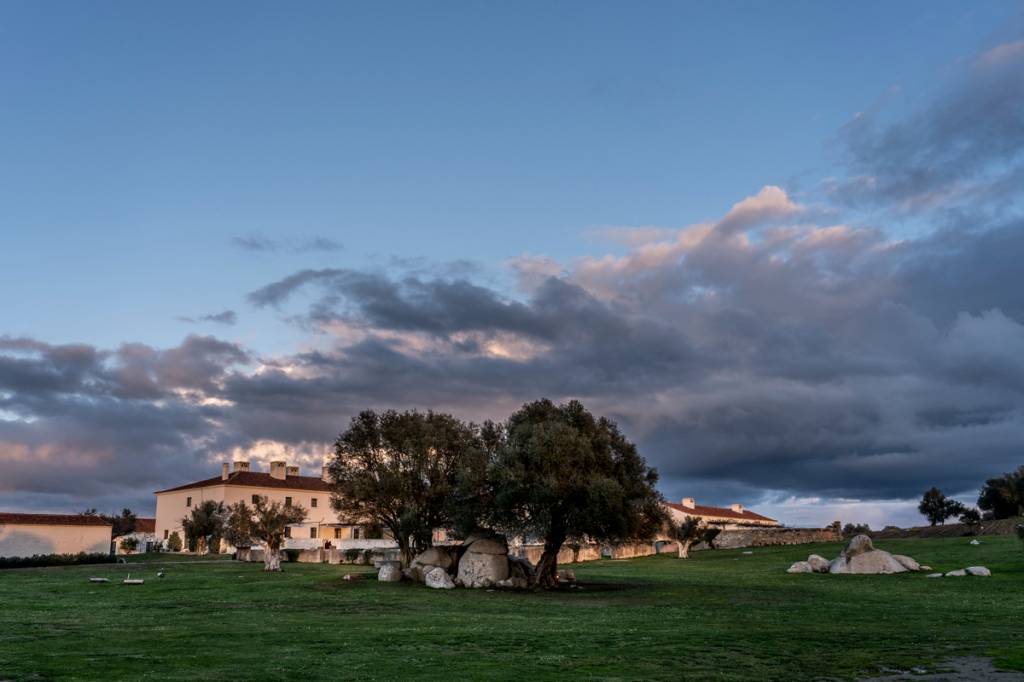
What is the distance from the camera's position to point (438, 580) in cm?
5322

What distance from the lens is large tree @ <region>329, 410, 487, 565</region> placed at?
61312 mm

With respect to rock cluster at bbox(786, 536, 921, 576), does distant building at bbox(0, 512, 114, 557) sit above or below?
above

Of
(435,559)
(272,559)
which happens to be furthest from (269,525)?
(435,559)

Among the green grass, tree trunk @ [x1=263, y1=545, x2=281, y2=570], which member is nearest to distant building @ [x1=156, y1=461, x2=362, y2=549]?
tree trunk @ [x1=263, y1=545, x2=281, y2=570]

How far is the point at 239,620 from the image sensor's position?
3319cm

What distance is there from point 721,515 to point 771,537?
64.9 metres

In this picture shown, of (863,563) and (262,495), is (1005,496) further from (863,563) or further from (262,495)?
(262,495)

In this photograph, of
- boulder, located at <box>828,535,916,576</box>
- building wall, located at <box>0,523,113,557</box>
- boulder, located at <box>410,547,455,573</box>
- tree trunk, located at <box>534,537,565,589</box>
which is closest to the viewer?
tree trunk, located at <box>534,537,565,589</box>

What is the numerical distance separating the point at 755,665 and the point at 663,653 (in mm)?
2833

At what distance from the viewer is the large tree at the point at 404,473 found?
61.3 metres

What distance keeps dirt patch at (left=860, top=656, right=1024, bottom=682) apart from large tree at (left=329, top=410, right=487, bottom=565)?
40.6 metres

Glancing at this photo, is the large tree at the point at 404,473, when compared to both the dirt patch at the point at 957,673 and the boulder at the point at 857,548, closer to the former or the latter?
the boulder at the point at 857,548

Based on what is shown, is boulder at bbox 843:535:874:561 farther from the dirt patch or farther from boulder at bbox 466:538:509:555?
the dirt patch

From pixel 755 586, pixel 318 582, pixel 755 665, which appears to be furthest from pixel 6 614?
pixel 755 586
